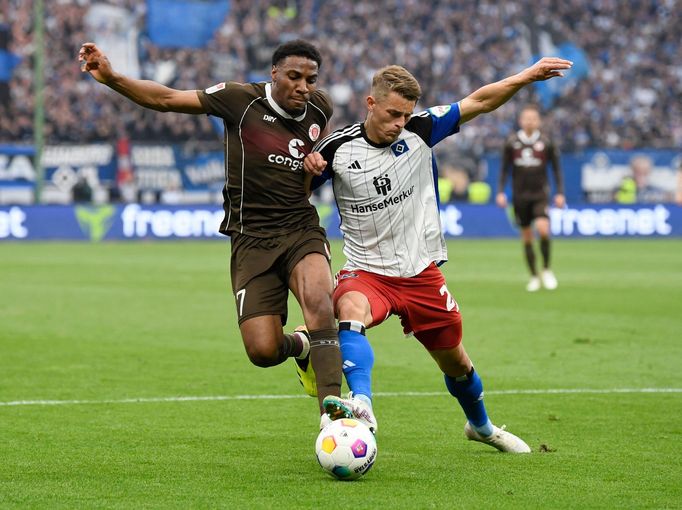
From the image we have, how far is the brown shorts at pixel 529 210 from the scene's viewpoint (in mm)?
16562

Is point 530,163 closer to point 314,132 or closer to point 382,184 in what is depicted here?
point 314,132

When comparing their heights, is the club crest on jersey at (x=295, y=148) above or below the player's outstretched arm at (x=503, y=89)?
below

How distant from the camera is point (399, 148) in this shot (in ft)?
20.4

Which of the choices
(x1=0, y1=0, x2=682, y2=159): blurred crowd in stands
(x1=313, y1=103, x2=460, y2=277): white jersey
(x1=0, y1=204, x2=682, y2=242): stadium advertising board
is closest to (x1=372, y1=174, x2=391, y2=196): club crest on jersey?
(x1=313, y1=103, x2=460, y2=277): white jersey

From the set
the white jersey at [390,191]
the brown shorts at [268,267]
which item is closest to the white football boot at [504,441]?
the white jersey at [390,191]

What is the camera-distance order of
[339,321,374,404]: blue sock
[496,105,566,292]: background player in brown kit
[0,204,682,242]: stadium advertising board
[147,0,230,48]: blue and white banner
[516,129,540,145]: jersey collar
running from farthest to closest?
[147,0,230,48]: blue and white banner
[0,204,682,242]: stadium advertising board
[516,129,540,145]: jersey collar
[496,105,566,292]: background player in brown kit
[339,321,374,404]: blue sock

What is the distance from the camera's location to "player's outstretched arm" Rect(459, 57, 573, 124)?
616 centimetres

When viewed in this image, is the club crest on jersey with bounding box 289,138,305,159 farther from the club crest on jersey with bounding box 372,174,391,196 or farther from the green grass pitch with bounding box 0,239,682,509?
the green grass pitch with bounding box 0,239,682,509

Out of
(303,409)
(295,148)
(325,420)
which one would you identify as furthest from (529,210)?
(325,420)

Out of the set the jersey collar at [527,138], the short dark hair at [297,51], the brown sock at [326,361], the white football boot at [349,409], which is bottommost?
the white football boot at [349,409]

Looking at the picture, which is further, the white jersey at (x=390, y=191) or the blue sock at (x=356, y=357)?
the white jersey at (x=390, y=191)

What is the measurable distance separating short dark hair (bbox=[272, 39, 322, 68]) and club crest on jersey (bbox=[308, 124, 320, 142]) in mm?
339

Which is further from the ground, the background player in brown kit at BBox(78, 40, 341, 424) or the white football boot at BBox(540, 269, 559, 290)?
the background player in brown kit at BBox(78, 40, 341, 424)

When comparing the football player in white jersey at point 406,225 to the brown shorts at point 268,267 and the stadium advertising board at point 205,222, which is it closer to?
the brown shorts at point 268,267
